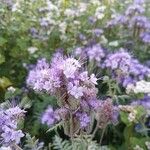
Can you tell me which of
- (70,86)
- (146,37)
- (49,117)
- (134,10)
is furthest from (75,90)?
(134,10)

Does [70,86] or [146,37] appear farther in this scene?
[146,37]

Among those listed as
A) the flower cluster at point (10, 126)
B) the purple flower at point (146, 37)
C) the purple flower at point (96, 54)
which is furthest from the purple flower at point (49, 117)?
the purple flower at point (146, 37)

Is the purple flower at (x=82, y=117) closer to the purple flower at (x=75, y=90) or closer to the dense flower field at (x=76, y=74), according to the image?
the dense flower field at (x=76, y=74)

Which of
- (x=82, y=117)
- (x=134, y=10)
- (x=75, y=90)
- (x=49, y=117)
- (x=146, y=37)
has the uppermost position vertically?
(x=75, y=90)

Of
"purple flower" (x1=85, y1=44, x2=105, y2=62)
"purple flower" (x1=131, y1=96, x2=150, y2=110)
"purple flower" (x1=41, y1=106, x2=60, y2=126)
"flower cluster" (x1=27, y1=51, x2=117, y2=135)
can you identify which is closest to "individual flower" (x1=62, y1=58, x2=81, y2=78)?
"flower cluster" (x1=27, y1=51, x2=117, y2=135)

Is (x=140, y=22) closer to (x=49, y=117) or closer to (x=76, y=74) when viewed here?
(x=49, y=117)

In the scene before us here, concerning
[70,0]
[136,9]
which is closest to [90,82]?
[136,9]

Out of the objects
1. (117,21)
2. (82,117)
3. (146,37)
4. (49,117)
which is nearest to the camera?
(82,117)

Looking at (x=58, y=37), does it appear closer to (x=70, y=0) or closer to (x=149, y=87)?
(x=70, y=0)
